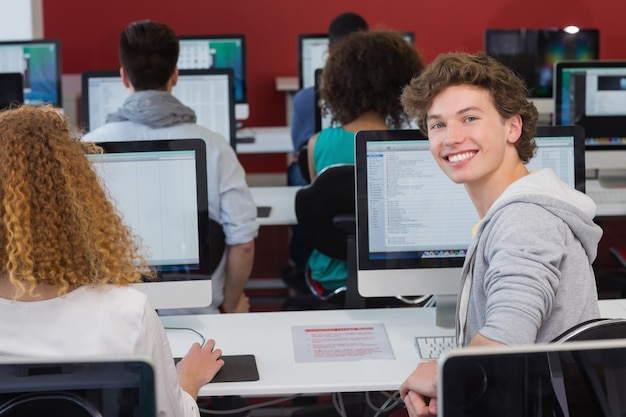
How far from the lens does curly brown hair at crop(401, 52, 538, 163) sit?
6.34 feet

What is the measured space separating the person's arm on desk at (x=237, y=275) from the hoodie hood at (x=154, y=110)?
0.45 metres

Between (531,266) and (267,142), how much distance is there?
3.96 meters

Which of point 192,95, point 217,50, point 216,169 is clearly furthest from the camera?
point 217,50

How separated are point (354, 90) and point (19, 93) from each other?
1570 millimetres

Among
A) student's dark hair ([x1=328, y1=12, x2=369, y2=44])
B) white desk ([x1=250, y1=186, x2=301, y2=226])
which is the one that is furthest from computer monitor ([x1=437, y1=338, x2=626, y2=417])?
student's dark hair ([x1=328, y1=12, x2=369, y2=44])

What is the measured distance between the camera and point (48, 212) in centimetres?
160

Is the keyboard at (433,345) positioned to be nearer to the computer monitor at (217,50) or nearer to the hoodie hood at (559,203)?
the hoodie hood at (559,203)

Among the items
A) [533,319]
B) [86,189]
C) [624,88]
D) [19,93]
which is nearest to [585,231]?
[533,319]

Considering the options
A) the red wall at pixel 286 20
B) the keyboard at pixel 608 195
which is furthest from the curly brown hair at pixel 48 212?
the red wall at pixel 286 20

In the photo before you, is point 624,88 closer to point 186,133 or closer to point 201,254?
point 186,133

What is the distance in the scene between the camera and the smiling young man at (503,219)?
1684mm

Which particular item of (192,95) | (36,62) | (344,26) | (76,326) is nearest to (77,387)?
(76,326)

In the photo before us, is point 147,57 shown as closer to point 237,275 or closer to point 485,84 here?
point 237,275

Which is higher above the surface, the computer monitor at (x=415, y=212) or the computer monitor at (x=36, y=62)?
the computer monitor at (x=36, y=62)
